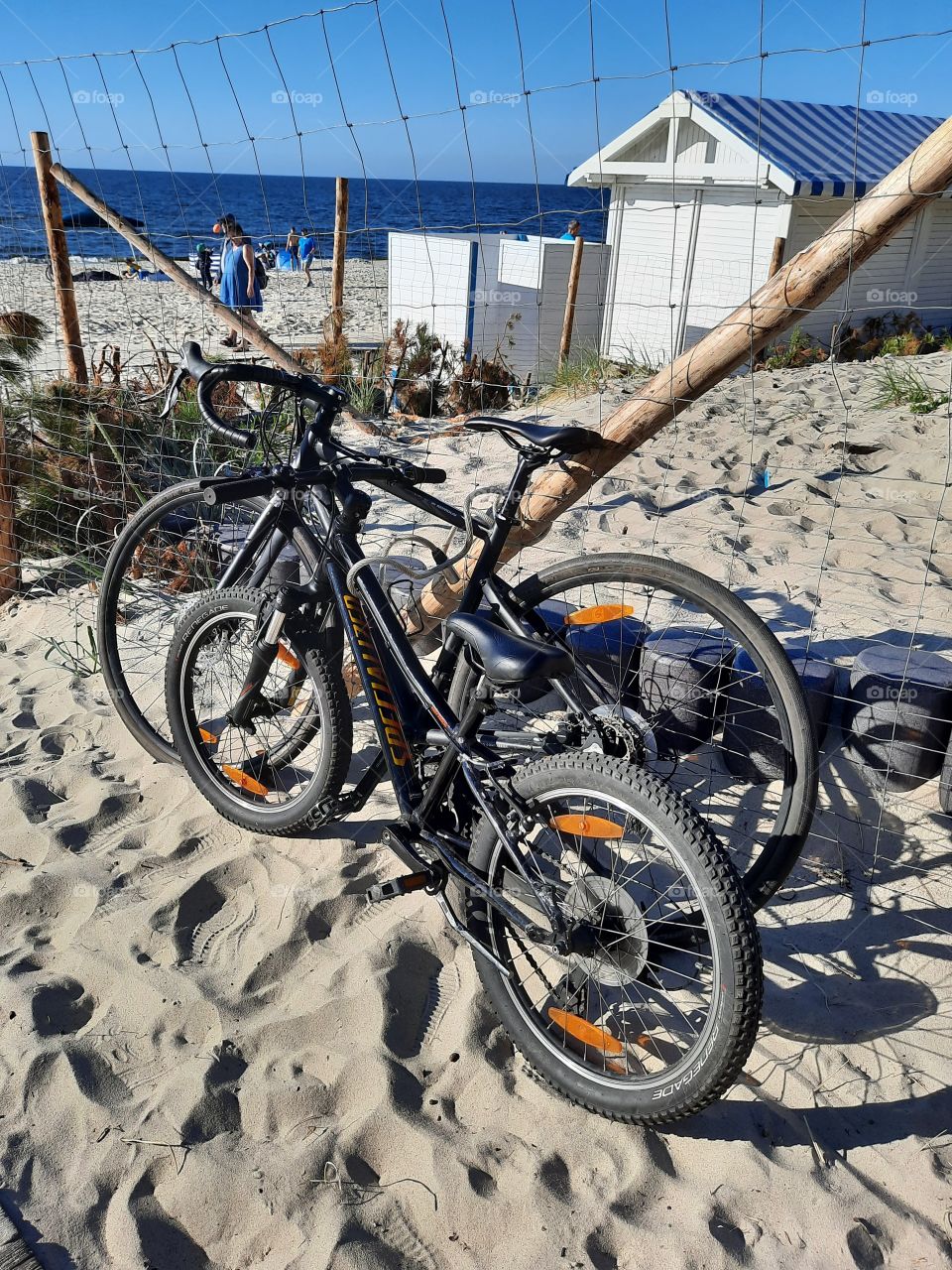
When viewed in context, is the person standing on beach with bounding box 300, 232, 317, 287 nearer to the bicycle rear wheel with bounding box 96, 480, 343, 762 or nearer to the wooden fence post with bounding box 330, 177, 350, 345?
the wooden fence post with bounding box 330, 177, 350, 345

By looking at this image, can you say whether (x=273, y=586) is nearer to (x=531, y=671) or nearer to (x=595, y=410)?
(x=531, y=671)

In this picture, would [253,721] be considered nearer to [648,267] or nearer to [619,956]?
[619,956]

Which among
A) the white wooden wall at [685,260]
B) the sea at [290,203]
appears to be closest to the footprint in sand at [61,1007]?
the white wooden wall at [685,260]

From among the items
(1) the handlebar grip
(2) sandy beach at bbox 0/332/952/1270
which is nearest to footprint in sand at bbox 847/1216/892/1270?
(2) sandy beach at bbox 0/332/952/1270

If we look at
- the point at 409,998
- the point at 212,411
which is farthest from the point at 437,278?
the point at 409,998

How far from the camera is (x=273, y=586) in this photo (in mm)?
2875

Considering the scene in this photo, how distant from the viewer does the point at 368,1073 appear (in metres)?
2.27

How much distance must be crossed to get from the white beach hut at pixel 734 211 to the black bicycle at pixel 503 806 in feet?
37.6

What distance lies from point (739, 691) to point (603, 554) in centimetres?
81

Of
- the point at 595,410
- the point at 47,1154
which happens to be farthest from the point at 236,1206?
the point at 595,410

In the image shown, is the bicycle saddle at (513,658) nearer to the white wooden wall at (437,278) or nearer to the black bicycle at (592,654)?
the black bicycle at (592,654)

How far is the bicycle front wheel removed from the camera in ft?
8.00

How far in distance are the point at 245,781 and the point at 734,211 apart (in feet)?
48.9

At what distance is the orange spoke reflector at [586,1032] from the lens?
225cm
